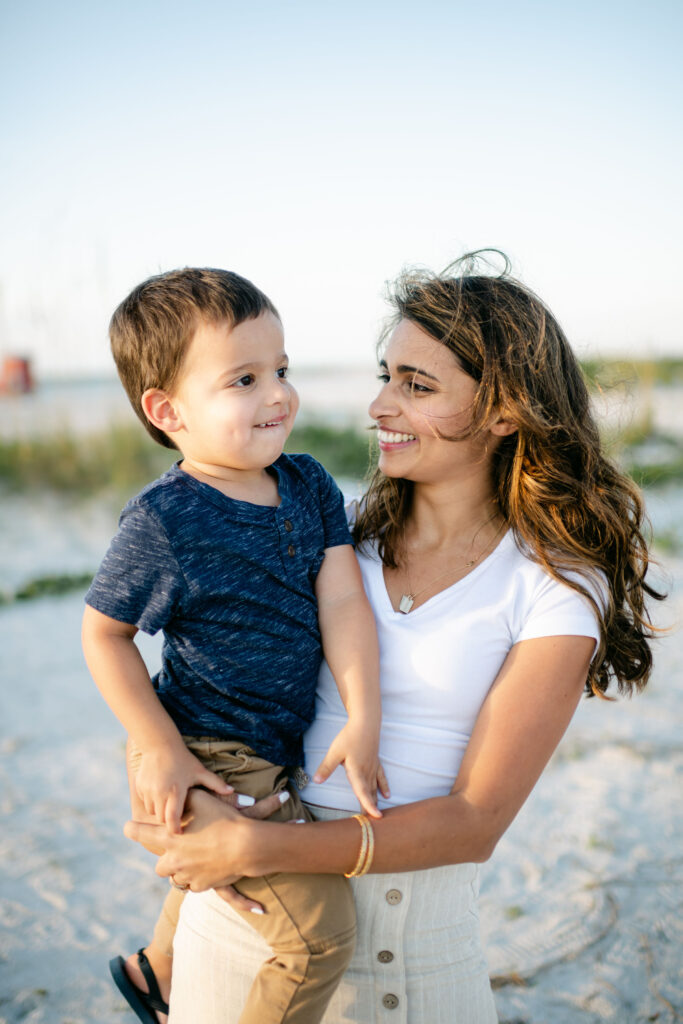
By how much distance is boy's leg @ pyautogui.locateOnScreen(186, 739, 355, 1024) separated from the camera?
154 centimetres

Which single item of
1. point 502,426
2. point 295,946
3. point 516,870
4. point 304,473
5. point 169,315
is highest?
point 169,315

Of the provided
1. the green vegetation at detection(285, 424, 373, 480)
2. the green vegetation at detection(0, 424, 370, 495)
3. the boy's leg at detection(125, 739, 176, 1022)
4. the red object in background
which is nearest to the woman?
the boy's leg at detection(125, 739, 176, 1022)

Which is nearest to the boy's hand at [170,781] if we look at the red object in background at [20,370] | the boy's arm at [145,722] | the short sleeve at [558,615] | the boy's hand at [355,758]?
the boy's arm at [145,722]

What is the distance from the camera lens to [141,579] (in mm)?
1606

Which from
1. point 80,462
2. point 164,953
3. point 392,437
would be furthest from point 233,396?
point 80,462

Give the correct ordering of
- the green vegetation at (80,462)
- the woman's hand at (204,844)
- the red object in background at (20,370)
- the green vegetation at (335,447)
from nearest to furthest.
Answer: the woman's hand at (204,844) → the green vegetation at (80,462) → the red object in background at (20,370) → the green vegetation at (335,447)

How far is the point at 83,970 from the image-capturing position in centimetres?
266

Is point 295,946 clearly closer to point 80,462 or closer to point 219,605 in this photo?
point 219,605

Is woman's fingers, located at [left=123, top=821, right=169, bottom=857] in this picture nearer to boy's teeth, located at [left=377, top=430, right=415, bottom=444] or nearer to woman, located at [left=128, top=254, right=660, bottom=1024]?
woman, located at [left=128, top=254, right=660, bottom=1024]

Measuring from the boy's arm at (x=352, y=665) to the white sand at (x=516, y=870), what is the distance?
4.54 ft

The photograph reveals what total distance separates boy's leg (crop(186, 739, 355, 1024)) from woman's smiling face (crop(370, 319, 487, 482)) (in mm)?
981

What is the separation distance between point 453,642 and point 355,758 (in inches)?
13.2

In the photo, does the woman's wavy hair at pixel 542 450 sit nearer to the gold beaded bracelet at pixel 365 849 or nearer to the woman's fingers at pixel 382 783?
the woman's fingers at pixel 382 783

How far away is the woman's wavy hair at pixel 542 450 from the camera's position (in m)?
1.95
